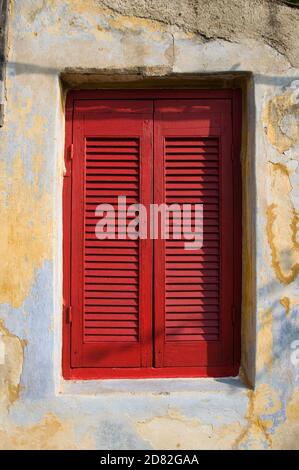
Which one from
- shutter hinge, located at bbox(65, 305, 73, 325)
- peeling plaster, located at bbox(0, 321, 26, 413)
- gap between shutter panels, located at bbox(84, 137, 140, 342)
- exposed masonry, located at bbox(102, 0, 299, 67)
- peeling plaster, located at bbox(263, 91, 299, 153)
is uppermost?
exposed masonry, located at bbox(102, 0, 299, 67)

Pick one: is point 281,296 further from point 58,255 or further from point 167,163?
point 58,255

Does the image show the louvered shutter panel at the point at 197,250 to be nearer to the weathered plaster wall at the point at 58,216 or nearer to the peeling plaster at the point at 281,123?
the weathered plaster wall at the point at 58,216

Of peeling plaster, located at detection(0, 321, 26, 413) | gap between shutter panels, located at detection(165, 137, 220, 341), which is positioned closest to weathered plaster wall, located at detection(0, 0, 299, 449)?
peeling plaster, located at detection(0, 321, 26, 413)

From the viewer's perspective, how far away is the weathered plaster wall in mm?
2977

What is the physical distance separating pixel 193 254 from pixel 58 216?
2.78ft

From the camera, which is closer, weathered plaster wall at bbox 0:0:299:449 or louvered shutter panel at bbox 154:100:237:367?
weathered plaster wall at bbox 0:0:299:449

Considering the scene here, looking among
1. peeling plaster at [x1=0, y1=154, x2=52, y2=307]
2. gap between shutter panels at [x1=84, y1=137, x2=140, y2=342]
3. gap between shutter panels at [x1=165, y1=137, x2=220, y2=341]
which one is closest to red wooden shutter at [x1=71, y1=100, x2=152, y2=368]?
gap between shutter panels at [x1=84, y1=137, x2=140, y2=342]

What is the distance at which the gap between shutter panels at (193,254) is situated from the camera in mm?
3168

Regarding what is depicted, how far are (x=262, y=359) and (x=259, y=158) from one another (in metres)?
1.16

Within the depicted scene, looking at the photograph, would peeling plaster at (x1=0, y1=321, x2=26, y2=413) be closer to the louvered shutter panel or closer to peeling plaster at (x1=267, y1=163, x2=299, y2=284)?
the louvered shutter panel

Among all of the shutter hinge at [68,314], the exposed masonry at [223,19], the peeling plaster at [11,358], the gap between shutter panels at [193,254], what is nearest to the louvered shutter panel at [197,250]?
the gap between shutter panels at [193,254]

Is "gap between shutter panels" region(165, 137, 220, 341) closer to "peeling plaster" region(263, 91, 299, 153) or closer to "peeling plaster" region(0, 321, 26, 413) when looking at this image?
"peeling plaster" region(263, 91, 299, 153)

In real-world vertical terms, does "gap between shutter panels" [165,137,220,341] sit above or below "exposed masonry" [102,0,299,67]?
below

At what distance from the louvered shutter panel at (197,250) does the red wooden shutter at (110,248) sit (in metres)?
0.09
